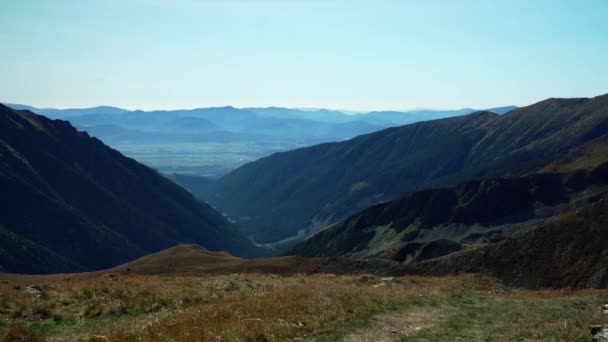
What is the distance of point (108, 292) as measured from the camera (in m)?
20.3

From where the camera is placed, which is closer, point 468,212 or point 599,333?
point 599,333

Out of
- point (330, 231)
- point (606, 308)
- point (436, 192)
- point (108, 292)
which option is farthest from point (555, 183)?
point (108, 292)

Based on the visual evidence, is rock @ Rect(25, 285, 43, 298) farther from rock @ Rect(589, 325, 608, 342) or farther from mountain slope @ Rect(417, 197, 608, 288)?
mountain slope @ Rect(417, 197, 608, 288)

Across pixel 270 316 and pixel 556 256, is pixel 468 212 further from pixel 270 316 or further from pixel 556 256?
pixel 270 316

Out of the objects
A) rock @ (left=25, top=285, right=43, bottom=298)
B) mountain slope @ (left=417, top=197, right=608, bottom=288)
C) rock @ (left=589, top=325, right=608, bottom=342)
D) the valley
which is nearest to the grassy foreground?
the valley

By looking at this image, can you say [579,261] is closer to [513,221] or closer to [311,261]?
[311,261]

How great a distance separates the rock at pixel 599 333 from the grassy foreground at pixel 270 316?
0.47 meters

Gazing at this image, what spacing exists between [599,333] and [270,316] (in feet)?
30.6

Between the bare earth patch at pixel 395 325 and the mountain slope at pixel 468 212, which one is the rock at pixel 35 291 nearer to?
the bare earth patch at pixel 395 325

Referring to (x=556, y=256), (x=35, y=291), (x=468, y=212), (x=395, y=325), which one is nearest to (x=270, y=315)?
(x=395, y=325)

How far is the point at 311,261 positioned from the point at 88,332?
6012 cm

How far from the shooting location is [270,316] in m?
15.3

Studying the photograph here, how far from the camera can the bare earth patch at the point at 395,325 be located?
46.8 ft

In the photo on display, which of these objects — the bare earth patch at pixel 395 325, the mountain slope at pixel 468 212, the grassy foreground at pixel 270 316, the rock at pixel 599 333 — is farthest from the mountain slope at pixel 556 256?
the mountain slope at pixel 468 212
